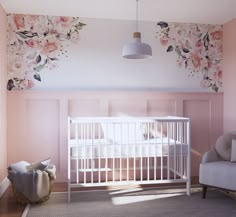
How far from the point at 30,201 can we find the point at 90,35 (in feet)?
7.16

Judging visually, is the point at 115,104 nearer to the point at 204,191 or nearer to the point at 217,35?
the point at 204,191

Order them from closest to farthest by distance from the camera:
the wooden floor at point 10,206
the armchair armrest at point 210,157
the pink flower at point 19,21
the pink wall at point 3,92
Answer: the wooden floor at point 10,206 < the armchair armrest at point 210,157 < the pink wall at point 3,92 < the pink flower at point 19,21

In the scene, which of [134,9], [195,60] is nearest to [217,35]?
[195,60]

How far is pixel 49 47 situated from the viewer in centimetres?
397

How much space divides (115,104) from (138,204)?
4.69ft

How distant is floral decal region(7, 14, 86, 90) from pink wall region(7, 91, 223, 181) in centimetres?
23

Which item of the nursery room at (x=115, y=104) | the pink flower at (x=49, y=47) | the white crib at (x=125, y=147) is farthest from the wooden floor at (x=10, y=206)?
the pink flower at (x=49, y=47)

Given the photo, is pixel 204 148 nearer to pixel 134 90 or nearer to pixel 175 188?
pixel 175 188

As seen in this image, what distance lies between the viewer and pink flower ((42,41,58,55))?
→ 3.96 meters

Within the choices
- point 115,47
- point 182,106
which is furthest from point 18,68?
point 182,106

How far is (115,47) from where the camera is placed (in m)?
4.12

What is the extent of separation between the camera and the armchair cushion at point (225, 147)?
11.4ft

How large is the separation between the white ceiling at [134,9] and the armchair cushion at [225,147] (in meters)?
1.51

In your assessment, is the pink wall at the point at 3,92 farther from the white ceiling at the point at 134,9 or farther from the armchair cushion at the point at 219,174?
the armchair cushion at the point at 219,174
